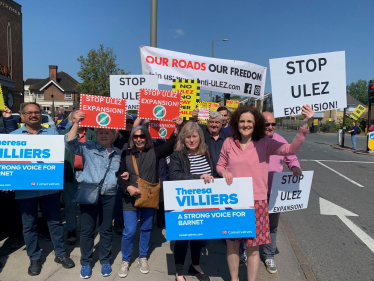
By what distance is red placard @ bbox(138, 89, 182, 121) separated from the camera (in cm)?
419

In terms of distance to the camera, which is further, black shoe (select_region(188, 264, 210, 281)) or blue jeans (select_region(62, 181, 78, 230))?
blue jeans (select_region(62, 181, 78, 230))

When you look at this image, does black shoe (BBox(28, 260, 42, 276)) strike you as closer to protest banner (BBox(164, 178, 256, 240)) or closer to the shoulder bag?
the shoulder bag

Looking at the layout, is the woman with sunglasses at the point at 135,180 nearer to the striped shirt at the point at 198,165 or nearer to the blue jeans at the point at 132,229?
the blue jeans at the point at 132,229

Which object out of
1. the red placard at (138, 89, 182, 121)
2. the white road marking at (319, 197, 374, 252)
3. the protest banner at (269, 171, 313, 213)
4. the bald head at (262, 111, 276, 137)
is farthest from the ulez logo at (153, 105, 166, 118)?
the white road marking at (319, 197, 374, 252)

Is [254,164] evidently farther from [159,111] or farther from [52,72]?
[52,72]

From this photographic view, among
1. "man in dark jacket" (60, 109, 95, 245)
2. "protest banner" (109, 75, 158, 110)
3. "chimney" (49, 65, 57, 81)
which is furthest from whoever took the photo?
"chimney" (49, 65, 57, 81)

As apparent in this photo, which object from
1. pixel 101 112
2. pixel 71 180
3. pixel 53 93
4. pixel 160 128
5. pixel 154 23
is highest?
pixel 53 93

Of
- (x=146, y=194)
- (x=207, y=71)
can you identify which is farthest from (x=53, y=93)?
(x=146, y=194)

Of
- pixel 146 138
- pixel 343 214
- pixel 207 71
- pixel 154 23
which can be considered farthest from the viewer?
pixel 343 214

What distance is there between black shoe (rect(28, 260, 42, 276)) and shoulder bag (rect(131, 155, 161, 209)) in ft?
4.56

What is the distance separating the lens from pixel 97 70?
94.5ft

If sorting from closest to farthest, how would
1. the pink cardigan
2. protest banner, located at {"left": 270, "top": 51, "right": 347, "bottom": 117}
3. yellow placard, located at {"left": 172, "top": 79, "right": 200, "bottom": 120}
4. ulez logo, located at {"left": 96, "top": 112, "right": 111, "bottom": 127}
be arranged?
the pink cardigan < ulez logo, located at {"left": 96, "top": 112, "right": 111, "bottom": 127} < protest banner, located at {"left": 270, "top": 51, "right": 347, "bottom": 117} < yellow placard, located at {"left": 172, "top": 79, "right": 200, "bottom": 120}

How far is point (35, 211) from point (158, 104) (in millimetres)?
2124

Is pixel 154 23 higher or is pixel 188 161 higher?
pixel 154 23
